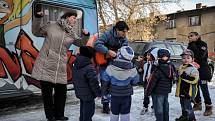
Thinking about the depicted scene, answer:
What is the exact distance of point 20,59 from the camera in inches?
263

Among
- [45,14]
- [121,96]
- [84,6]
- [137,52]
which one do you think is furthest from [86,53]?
[137,52]

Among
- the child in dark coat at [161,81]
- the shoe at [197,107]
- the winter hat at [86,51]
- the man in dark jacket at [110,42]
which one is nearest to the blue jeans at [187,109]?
the child in dark coat at [161,81]

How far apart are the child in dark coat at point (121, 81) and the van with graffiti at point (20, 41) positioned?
2272mm

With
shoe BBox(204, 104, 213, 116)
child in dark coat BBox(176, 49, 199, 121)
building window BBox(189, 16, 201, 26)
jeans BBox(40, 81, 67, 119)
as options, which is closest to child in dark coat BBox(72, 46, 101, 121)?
jeans BBox(40, 81, 67, 119)

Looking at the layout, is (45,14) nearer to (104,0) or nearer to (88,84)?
(88,84)

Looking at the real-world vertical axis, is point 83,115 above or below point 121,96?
below

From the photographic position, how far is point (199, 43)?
22.3ft

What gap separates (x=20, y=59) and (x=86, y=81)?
2054mm

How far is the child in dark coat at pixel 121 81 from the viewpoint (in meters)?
4.93

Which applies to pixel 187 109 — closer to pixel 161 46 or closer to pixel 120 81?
pixel 120 81

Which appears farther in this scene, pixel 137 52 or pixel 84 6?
pixel 137 52

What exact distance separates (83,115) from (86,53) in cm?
93

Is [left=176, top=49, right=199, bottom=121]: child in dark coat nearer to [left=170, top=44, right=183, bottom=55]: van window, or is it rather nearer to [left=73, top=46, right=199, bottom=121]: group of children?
[left=73, top=46, right=199, bottom=121]: group of children

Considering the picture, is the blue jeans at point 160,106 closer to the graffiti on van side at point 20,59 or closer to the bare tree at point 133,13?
the graffiti on van side at point 20,59
